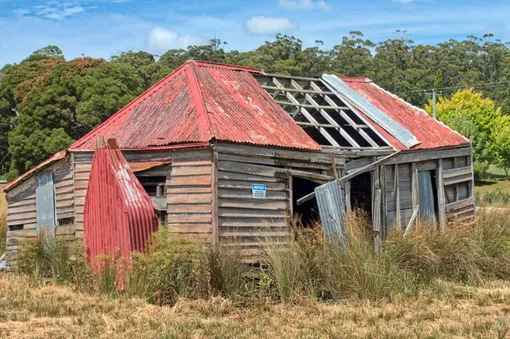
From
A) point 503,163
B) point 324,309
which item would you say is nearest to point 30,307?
point 324,309

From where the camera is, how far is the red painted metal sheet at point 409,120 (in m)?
16.7

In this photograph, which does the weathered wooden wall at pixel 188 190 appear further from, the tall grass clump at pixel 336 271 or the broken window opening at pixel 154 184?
the tall grass clump at pixel 336 271

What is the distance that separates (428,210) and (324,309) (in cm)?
763

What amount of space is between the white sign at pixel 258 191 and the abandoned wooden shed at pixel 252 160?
3 cm

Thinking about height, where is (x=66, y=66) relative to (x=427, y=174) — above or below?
above

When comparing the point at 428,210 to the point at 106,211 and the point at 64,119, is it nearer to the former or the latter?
the point at 106,211

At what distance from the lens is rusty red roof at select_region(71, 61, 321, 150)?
12.9 metres

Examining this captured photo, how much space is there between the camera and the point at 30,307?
994 centimetres

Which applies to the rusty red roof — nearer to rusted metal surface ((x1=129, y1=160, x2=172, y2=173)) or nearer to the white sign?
rusted metal surface ((x1=129, y1=160, x2=172, y2=173))

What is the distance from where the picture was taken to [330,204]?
1309 cm

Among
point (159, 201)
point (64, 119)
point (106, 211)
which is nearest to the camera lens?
point (106, 211)

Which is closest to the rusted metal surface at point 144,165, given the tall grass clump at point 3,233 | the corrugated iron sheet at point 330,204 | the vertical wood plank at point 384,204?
the corrugated iron sheet at point 330,204

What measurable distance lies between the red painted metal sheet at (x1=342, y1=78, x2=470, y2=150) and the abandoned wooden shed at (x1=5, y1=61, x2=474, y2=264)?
6 cm

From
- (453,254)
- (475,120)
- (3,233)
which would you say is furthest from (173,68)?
(453,254)
